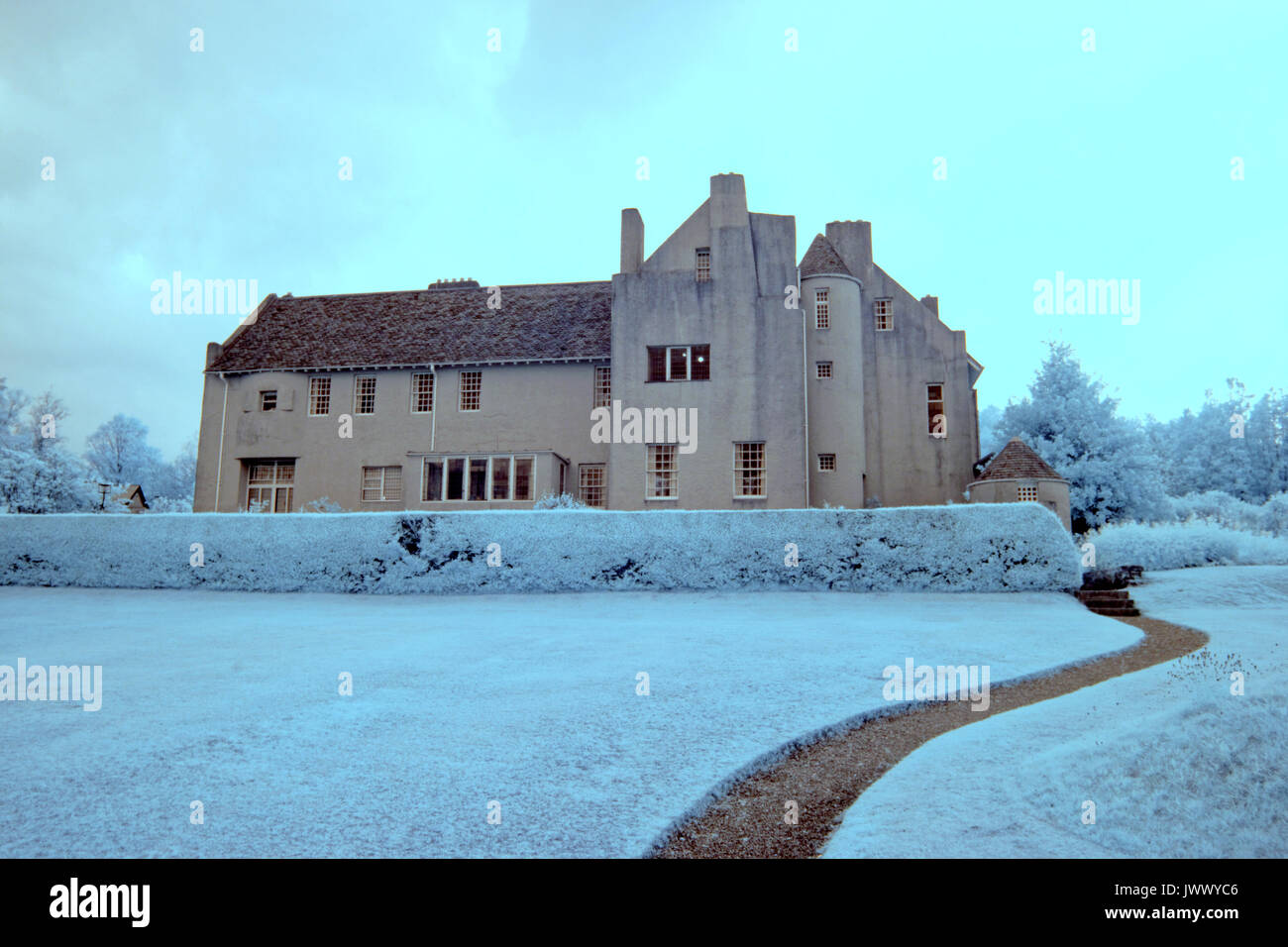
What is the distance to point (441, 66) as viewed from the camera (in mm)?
18359

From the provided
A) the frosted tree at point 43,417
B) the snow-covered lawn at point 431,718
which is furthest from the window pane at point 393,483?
the frosted tree at point 43,417

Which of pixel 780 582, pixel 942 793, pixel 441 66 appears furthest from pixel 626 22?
pixel 942 793

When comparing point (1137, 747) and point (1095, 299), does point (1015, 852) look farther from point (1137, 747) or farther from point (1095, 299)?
point (1095, 299)

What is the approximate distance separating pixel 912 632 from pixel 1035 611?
474 cm

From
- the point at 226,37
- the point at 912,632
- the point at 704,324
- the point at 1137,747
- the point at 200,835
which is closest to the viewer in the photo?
the point at 200,835

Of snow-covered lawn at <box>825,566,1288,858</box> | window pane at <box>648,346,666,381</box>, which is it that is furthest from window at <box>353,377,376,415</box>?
snow-covered lawn at <box>825,566,1288,858</box>

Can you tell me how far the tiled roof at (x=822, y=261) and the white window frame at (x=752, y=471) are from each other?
7.11 meters

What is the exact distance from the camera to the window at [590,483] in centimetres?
2781

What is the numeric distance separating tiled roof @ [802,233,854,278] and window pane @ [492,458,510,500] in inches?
520

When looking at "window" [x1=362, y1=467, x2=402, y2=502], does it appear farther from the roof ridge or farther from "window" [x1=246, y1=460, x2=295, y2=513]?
the roof ridge

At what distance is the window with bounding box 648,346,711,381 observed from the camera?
1018 inches

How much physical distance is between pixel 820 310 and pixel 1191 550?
14.2 metres
